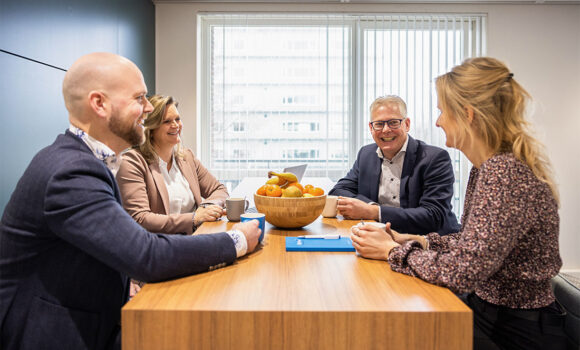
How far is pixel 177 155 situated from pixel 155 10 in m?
2.29

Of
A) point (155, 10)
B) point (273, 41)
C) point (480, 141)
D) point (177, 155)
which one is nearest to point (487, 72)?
point (480, 141)

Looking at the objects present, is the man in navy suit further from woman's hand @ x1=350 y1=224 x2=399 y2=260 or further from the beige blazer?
the beige blazer

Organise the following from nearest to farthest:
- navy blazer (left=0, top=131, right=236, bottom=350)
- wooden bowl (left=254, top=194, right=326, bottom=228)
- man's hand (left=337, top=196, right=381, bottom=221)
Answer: navy blazer (left=0, top=131, right=236, bottom=350), wooden bowl (left=254, top=194, right=326, bottom=228), man's hand (left=337, top=196, right=381, bottom=221)

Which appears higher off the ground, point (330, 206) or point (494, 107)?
point (494, 107)

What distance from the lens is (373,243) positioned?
3.92 ft

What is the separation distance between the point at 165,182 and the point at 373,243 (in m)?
1.32

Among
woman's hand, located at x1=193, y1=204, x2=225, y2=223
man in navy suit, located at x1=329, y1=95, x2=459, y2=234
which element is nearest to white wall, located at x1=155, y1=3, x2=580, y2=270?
man in navy suit, located at x1=329, y1=95, x2=459, y2=234

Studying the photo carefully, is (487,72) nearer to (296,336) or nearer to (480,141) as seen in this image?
(480,141)

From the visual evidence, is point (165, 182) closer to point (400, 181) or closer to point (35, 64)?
point (35, 64)

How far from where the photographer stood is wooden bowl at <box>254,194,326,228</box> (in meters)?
1.47

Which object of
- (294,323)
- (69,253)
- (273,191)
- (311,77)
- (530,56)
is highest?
(530,56)

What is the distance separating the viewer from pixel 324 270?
108 cm

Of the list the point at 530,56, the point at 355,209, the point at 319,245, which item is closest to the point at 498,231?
the point at 319,245

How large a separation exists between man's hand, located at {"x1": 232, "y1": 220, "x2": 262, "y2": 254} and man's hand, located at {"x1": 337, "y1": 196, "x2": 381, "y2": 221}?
641mm
